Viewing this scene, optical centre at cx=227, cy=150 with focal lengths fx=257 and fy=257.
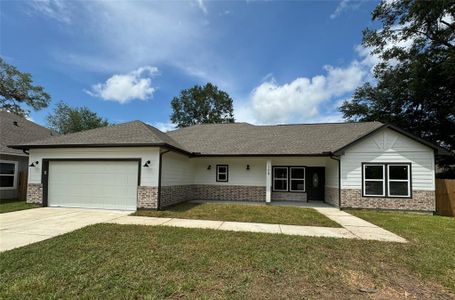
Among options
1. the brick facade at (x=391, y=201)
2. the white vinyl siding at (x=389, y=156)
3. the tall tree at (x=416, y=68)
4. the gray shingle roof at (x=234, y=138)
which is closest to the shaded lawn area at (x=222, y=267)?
the brick facade at (x=391, y=201)

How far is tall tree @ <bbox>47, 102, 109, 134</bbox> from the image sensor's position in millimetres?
37031

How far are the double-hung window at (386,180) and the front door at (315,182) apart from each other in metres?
3.00

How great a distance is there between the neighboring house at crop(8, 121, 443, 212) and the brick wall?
10cm

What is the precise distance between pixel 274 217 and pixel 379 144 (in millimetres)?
6477

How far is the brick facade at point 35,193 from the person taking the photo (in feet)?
37.9

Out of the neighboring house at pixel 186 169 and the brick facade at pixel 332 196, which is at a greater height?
the neighboring house at pixel 186 169

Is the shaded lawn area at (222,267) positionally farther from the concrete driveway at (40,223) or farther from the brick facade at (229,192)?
the brick facade at (229,192)

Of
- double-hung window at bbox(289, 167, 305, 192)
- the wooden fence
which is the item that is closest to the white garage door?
double-hung window at bbox(289, 167, 305, 192)

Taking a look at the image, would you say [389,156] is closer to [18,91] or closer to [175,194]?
[175,194]

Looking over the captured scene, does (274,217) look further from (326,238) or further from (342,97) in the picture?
(342,97)

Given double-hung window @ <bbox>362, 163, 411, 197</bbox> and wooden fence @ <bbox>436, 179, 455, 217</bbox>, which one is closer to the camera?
wooden fence @ <bbox>436, 179, 455, 217</bbox>

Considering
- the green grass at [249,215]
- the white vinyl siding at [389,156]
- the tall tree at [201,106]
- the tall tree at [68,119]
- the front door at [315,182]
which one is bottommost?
the green grass at [249,215]

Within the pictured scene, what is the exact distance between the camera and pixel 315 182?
14.8 meters

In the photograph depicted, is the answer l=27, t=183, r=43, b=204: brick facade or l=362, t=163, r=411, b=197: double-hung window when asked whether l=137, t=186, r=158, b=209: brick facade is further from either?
l=362, t=163, r=411, b=197: double-hung window
